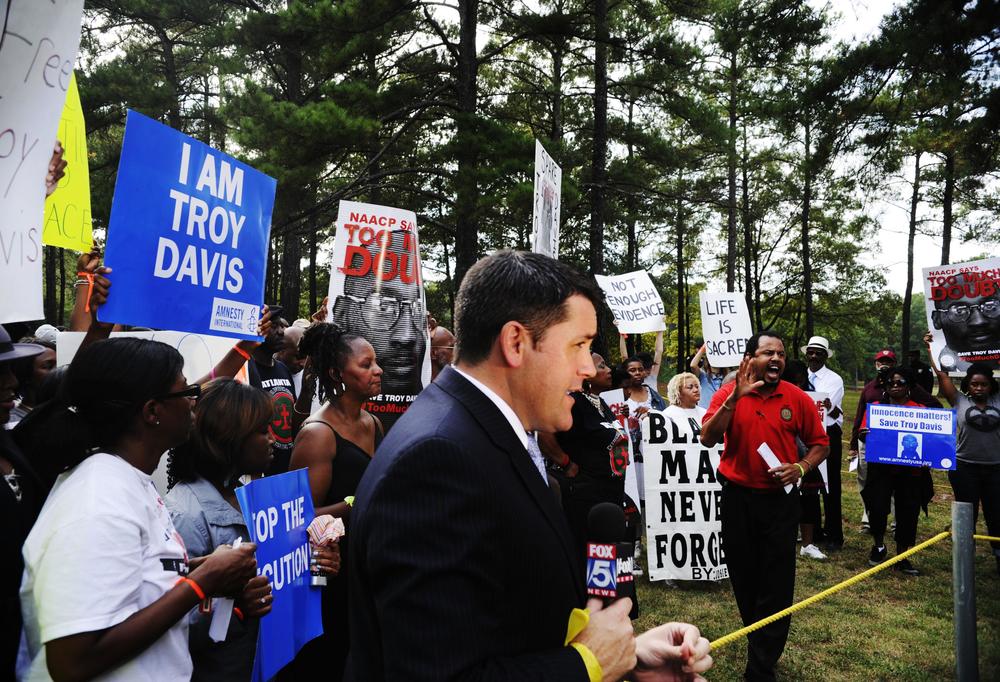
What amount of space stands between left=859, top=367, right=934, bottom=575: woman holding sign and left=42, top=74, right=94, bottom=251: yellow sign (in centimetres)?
750

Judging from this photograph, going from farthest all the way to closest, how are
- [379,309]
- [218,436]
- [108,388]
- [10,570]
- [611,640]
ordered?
[379,309], [218,436], [108,388], [10,570], [611,640]

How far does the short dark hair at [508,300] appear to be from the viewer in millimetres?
1602

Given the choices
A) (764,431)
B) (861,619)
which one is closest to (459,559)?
(764,431)

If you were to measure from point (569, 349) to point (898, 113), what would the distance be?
6800 millimetres

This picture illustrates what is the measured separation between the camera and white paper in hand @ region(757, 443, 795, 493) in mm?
4602

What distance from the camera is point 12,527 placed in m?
1.88

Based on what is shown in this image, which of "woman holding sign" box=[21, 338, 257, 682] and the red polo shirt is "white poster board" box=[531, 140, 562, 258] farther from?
"woman holding sign" box=[21, 338, 257, 682]

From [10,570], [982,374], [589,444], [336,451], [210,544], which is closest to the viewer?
[10,570]

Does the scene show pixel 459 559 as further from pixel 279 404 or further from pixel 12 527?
pixel 279 404

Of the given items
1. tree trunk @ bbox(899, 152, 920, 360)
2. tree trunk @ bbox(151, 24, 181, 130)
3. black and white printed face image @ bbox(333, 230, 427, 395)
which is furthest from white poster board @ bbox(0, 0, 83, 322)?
tree trunk @ bbox(899, 152, 920, 360)

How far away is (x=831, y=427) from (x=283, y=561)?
757 centimetres

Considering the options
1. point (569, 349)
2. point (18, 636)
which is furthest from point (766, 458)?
point (18, 636)

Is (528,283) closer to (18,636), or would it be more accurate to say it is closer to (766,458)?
(18,636)

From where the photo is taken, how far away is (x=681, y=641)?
1.91 m
